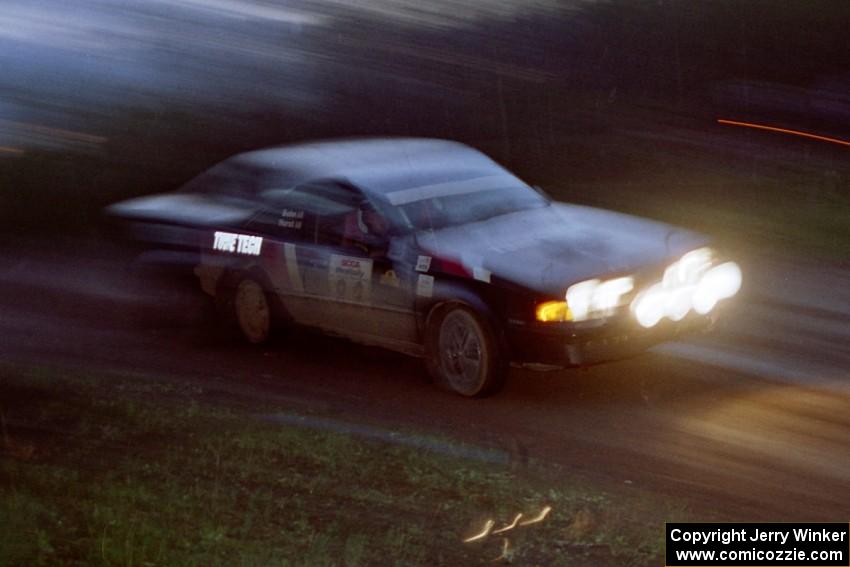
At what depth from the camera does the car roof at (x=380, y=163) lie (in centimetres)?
913

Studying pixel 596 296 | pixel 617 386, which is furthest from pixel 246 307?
pixel 596 296

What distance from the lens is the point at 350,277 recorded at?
888cm

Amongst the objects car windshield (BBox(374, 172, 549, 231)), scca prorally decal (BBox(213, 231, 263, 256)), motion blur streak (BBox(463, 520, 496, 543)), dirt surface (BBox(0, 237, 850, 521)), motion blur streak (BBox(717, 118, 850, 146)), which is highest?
motion blur streak (BBox(717, 118, 850, 146))

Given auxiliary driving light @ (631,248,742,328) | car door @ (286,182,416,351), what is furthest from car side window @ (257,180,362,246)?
auxiliary driving light @ (631,248,742,328)

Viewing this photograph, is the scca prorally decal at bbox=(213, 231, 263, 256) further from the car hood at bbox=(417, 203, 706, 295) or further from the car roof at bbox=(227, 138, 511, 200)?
the car hood at bbox=(417, 203, 706, 295)

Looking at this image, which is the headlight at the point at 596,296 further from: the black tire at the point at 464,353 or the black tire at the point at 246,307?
the black tire at the point at 246,307

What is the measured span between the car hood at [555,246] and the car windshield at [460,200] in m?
0.10

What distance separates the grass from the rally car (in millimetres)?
1070

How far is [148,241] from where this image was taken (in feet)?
39.4

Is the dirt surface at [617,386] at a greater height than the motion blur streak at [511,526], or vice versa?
the dirt surface at [617,386]

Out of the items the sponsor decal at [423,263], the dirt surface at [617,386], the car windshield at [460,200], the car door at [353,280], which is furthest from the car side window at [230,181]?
the sponsor decal at [423,263]

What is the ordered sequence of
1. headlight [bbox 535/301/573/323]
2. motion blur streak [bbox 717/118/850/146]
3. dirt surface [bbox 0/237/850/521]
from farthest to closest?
motion blur streak [bbox 717/118/850/146] → headlight [bbox 535/301/573/323] → dirt surface [bbox 0/237/850/521]

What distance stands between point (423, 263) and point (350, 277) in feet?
2.18

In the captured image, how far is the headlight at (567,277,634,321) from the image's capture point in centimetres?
790
